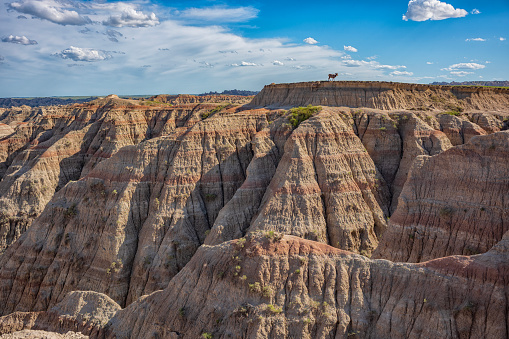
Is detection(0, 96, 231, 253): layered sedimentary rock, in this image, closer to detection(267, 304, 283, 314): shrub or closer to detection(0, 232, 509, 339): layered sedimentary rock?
detection(0, 232, 509, 339): layered sedimentary rock

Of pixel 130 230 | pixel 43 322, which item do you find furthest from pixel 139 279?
pixel 43 322

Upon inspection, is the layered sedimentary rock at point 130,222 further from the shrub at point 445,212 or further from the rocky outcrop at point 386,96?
the shrub at point 445,212

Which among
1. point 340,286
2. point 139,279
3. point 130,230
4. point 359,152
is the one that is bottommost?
point 139,279

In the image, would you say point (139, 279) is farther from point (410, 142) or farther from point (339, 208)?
point (410, 142)

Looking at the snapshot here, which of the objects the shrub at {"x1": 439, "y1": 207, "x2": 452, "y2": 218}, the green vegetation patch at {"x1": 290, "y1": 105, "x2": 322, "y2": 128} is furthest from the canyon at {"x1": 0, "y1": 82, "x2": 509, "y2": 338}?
the green vegetation patch at {"x1": 290, "y1": 105, "x2": 322, "y2": 128}

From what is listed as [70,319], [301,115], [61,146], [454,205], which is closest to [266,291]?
[454,205]

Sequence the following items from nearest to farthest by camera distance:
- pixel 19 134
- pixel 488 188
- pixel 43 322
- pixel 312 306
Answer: pixel 312 306
pixel 488 188
pixel 43 322
pixel 19 134
